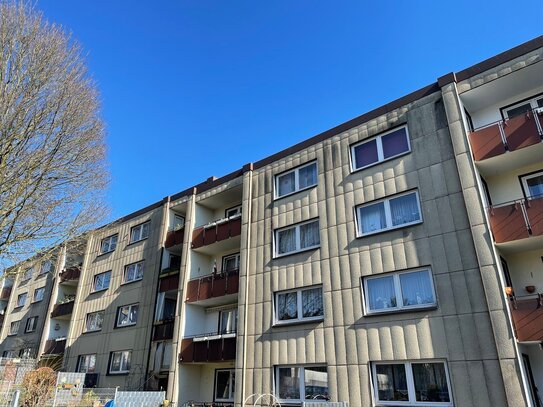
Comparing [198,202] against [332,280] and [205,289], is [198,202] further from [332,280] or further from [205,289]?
[332,280]

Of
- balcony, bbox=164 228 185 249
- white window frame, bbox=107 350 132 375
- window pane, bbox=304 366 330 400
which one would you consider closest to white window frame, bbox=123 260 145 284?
balcony, bbox=164 228 185 249

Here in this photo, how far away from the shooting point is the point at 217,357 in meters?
16.2

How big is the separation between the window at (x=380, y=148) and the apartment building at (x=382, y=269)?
46mm

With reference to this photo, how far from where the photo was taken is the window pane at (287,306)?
1462 centimetres

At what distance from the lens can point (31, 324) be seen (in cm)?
2958

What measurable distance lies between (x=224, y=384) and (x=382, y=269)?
9.15 meters

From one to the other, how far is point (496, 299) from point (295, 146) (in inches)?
393

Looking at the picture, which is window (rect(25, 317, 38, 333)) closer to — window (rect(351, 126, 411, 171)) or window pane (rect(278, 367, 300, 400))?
window pane (rect(278, 367, 300, 400))

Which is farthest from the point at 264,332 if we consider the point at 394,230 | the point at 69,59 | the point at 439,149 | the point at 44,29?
the point at 44,29

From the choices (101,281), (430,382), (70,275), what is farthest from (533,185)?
(70,275)

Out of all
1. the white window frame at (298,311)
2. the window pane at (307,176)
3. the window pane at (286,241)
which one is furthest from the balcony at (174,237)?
the white window frame at (298,311)

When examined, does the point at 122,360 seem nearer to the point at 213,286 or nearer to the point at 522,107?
the point at 213,286

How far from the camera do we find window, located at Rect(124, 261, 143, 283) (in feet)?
75.3

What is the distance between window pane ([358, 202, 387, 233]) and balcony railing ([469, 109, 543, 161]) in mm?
3354
